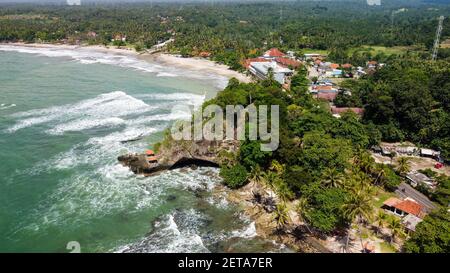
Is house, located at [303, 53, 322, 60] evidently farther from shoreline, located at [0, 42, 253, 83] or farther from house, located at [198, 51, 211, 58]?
house, located at [198, 51, 211, 58]

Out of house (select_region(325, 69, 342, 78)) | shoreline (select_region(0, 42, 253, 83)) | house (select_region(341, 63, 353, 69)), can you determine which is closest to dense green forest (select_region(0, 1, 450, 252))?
shoreline (select_region(0, 42, 253, 83))

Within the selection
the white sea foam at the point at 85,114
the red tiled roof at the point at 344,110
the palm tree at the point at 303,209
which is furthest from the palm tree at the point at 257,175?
the red tiled roof at the point at 344,110

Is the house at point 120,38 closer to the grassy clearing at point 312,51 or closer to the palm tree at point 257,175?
the grassy clearing at point 312,51

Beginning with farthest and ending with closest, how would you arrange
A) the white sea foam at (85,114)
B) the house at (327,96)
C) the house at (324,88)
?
1. the house at (324,88)
2. the house at (327,96)
3. the white sea foam at (85,114)

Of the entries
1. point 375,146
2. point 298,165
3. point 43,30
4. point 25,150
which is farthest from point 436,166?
point 43,30

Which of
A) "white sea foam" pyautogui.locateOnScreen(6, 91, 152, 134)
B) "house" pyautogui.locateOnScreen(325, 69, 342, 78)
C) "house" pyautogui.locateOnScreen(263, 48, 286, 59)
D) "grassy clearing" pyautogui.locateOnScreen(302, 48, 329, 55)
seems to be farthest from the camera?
"grassy clearing" pyautogui.locateOnScreen(302, 48, 329, 55)

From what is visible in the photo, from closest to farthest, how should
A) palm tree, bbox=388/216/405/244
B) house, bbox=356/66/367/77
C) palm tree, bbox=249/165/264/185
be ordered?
palm tree, bbox=388/216/405/244, palm tree, bbox=249/165/264/185, house, bbox=356/66/367/77
